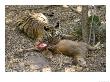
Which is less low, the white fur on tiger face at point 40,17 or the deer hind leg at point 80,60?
the white fur on tiger face at point 40,17

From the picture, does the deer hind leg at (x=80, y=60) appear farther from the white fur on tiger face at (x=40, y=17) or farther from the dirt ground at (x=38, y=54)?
the white fur on tiger face at (x=40, y=17)

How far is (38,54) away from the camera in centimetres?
403

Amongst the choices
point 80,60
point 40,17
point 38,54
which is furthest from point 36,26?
point 80,60

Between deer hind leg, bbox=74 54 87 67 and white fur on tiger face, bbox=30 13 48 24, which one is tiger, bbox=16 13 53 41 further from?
deer hind leg, bbox=74 54 87 67

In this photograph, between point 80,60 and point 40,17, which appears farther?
point 40,17

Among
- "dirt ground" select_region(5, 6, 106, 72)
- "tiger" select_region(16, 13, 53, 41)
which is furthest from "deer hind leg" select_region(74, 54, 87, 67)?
"tiger" select_region(16, 13, 53, 41)

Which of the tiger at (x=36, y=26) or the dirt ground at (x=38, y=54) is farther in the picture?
the tiger at (x=36, y=26)

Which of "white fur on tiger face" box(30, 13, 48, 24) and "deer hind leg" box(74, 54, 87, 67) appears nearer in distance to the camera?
"deer hind leg" box(74, 54, 87, 67)

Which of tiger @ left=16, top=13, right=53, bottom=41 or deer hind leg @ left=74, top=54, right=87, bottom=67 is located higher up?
tiger @ left=16, top=13, right=53, bottom=41

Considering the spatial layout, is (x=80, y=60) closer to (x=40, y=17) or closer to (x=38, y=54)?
(x=38, y=54)

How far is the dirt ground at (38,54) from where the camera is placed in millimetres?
3979

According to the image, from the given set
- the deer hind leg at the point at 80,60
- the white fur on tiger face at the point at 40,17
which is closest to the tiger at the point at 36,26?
the white fur on tiger face at the point at 40,17

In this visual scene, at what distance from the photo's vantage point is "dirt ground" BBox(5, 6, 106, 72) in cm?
398

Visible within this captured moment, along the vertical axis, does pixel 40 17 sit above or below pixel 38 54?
above
